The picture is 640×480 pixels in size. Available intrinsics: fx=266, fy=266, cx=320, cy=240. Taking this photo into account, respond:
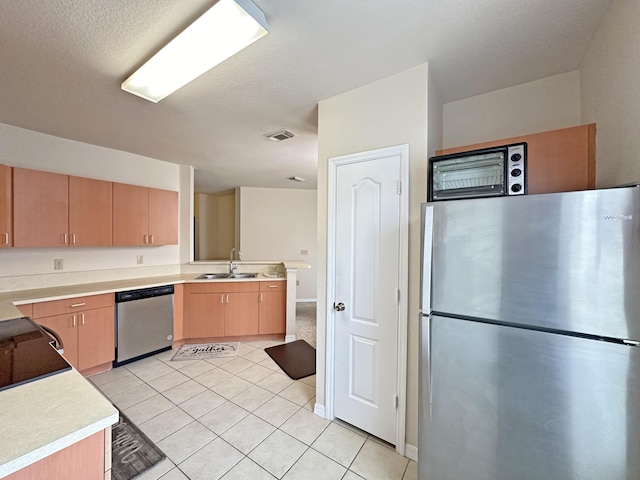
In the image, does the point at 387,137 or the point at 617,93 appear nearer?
the point at 617,93

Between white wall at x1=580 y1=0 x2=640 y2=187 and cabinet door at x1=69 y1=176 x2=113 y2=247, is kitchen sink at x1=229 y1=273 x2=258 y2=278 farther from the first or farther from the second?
white wall at x1=580 y1=0 x2=640 y2=187

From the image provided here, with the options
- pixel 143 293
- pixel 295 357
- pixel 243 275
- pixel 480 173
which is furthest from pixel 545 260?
pixel 243 275

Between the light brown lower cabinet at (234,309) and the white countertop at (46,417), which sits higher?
the white countertop at (46,417)

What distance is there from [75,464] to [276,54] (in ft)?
6.92

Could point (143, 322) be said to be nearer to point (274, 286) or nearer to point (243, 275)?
point (243, 275)

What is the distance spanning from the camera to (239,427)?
2.06 meters

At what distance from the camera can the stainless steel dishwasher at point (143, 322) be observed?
9.77ft

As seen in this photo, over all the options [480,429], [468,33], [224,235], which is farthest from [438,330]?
[224,235]

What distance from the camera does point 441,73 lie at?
6.19ft

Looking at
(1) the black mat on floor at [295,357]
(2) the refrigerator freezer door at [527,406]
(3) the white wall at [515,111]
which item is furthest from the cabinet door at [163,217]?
(2) the refrigerator freezer door at [527,406]

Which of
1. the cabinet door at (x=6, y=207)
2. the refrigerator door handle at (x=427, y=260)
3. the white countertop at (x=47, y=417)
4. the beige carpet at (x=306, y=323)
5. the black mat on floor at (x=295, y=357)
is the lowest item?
the beige carpet at (x=306, y=323)

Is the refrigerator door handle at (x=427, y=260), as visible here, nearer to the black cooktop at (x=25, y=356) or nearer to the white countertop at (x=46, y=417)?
the white countertop at (x=46, y=417)

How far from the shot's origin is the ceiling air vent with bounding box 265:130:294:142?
2904 millimetres

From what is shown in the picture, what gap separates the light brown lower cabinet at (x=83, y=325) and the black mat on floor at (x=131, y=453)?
110cm
